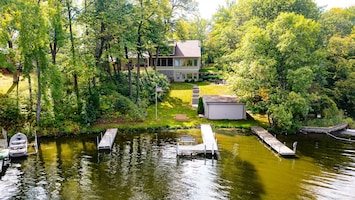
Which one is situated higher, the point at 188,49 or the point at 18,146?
the point at 188,49

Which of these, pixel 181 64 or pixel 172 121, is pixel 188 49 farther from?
pixel 172 121

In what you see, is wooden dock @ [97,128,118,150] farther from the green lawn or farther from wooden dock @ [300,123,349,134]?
wooden dock @ [300,123,349,134]

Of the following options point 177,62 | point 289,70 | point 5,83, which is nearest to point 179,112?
point 289,70

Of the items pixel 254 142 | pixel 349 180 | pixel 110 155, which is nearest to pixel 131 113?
pixel 110 155

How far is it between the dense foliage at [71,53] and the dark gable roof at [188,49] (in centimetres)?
1513

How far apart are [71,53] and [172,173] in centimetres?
1693

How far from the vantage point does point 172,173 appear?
56.3 feet

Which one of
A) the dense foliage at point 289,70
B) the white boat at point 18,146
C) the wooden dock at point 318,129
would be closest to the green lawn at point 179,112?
the dense foliage at point 289,70

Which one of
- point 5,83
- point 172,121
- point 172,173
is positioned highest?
point 5,83

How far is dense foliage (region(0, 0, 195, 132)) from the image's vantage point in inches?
896

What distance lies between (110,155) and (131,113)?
9.85 meters

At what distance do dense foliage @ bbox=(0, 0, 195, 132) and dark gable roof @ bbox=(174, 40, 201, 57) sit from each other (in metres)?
15.1

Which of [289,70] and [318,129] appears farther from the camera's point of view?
[318,129]

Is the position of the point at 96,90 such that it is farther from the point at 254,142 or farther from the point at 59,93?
the point at 254,142
